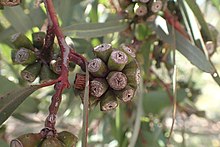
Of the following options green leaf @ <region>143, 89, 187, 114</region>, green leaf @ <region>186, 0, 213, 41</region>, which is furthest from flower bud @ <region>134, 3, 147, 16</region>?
green leaf @ <region>143, 89, 187, 114</region>

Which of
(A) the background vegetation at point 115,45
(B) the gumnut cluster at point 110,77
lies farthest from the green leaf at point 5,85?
(B) the gumnut cluster at point 110,77

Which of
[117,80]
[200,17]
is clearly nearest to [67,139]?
[117,80]

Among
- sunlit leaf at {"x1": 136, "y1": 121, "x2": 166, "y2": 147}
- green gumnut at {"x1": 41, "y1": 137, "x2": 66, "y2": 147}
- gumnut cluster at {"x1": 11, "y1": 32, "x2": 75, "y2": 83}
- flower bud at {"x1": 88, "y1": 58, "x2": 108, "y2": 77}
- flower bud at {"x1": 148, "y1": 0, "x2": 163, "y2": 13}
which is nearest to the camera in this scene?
green gumnut at {"x1": 41, "y1": 137, "x2": 66, "y2": 147}

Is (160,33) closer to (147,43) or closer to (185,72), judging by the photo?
(147,43)

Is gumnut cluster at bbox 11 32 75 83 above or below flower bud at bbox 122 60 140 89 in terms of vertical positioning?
above

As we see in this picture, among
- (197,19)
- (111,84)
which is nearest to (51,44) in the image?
(111,84)

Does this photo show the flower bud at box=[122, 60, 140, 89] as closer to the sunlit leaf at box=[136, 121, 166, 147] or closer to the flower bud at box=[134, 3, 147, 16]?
the flower bud at box=[134, 3, 147, 16]
